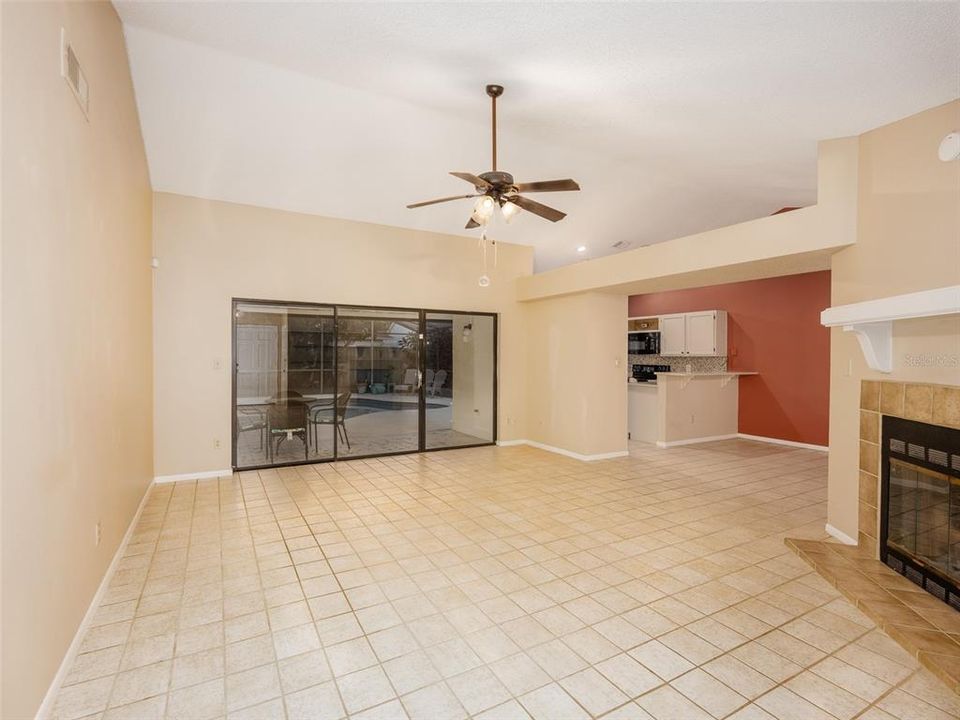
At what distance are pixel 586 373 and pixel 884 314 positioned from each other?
12.0 feet

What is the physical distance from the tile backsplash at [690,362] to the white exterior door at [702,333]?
0.88 feet

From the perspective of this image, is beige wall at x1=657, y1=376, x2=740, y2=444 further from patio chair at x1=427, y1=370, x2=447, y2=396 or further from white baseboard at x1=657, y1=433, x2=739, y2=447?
patio chair at x1=427, y1=370, x2=447, y2=396

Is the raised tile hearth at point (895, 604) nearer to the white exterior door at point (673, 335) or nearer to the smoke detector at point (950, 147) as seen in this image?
the smoke detector at point (950, 147)

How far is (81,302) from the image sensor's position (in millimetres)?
2338

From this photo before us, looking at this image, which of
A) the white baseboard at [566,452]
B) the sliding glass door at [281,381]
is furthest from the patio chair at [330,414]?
the white baseboard at [566,452]

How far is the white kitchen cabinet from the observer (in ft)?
25.1

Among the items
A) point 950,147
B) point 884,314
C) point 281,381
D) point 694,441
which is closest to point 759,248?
point 950,147

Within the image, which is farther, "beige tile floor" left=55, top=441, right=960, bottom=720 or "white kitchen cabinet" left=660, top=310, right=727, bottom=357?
"white kitchen cabinet" left=660, top=310, right=727, bottom=357

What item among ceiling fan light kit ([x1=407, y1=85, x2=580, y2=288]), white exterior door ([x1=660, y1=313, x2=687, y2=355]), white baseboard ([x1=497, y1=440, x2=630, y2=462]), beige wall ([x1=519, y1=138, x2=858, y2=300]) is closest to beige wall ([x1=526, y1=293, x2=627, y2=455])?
white baseboard ([x1=497, y1=440, x2=630, y2=462])

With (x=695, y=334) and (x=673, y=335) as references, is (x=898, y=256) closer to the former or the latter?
(x=695, y=334)

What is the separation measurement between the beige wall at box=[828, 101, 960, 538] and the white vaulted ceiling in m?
0.24

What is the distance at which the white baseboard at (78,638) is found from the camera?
178cm

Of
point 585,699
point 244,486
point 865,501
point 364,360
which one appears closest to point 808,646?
point 585,699

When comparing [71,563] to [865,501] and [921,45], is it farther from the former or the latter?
[921,45]
